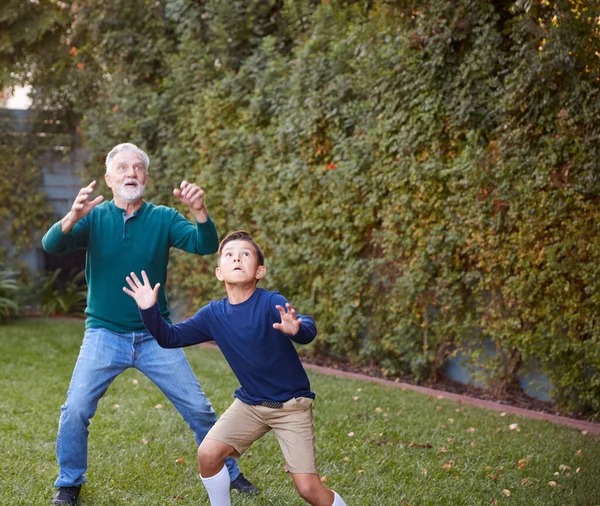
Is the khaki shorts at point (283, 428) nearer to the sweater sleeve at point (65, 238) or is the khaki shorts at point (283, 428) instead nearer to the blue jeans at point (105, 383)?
the blue jeans at point (105, 383)

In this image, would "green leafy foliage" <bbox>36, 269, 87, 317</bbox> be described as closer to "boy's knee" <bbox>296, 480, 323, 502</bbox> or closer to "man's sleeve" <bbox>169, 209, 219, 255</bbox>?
"man's sleeve" <bbox>169, 209, 219, 255</bbox>

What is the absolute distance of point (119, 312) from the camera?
372 cm

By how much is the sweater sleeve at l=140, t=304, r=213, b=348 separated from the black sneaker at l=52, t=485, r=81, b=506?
A: 3.30 feet

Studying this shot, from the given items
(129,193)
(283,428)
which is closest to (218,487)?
(283,428)

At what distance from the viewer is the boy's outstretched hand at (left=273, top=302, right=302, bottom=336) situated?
2889 mm

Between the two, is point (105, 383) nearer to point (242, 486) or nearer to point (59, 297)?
point (242, 486)

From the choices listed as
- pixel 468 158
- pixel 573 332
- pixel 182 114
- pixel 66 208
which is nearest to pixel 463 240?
pixel 468 158

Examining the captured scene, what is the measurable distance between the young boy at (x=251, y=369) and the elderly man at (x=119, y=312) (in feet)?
1.72

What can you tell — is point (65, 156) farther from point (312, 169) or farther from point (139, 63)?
point (312, 169)

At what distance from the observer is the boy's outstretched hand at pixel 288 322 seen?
289 cm

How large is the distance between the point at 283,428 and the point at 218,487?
0.39m

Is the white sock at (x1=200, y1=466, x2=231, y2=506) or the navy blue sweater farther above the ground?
the navy blue sweater

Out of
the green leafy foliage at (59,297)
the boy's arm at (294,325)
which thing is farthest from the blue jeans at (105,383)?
the green leafy foliage at (59,297)

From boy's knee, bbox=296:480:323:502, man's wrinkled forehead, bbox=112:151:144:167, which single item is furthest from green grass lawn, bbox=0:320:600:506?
man's wrinkled forehead, bbox=112:151:144:167
